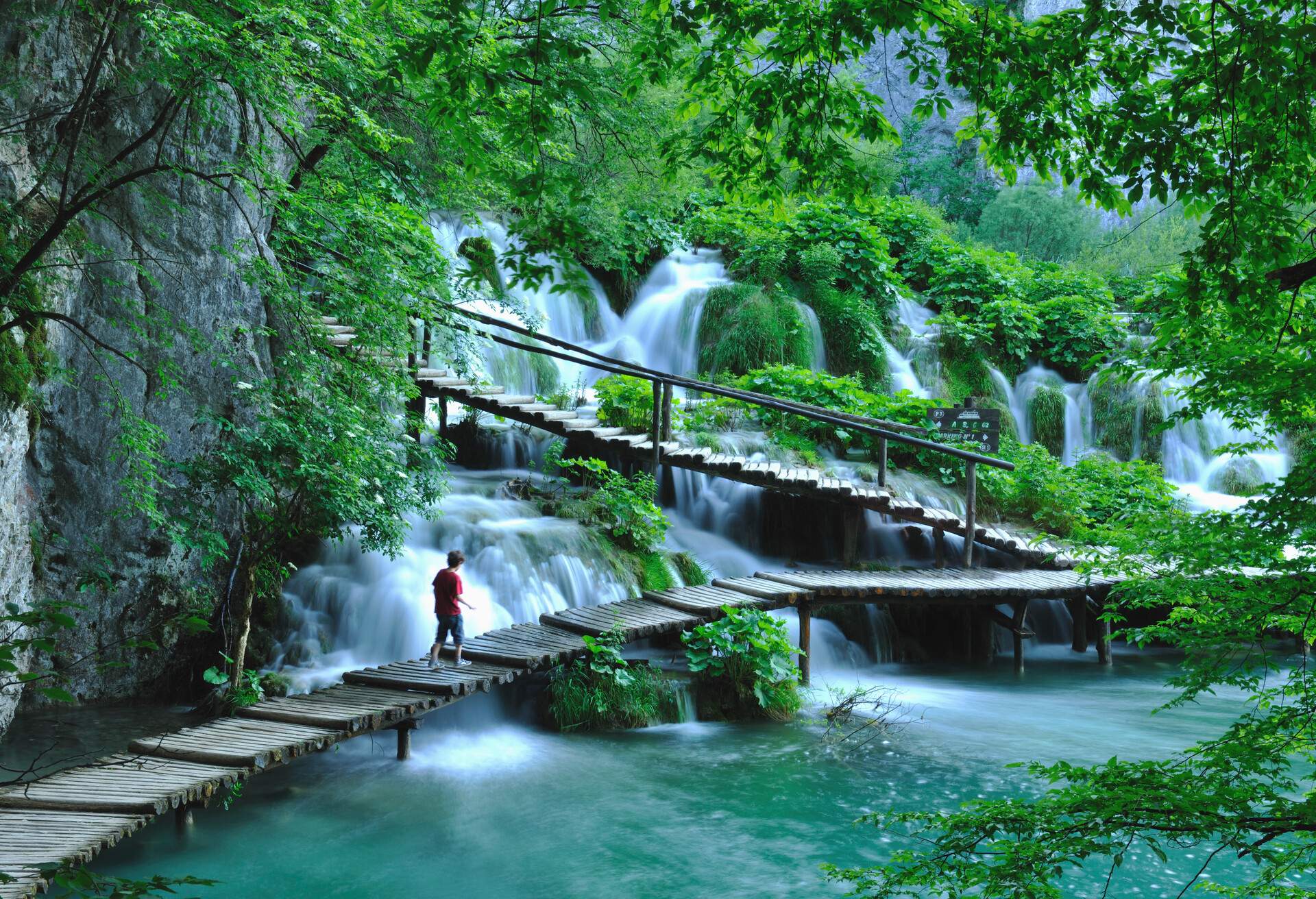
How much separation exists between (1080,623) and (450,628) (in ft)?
28.5

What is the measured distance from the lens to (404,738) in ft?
25.0

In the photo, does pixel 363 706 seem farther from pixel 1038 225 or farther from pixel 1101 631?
pixel 1038 225

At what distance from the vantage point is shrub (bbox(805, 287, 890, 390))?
17.3 m

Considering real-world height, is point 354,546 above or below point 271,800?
above

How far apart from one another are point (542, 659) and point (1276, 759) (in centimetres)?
565

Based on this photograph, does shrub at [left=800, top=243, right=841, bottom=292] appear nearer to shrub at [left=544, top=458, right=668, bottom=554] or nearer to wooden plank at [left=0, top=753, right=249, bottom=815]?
shrub at [left=544, top=458, right=668, bottom=554]

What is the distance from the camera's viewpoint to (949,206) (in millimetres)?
29047

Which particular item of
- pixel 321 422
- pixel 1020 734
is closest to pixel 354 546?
pixel 321 422

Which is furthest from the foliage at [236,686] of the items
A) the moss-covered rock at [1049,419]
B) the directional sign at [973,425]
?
the moss-covered rock at [1049,419]

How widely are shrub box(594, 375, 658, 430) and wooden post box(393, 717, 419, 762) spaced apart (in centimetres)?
607

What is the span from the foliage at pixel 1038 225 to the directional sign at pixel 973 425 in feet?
49.2

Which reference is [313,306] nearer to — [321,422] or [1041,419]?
[321,422]

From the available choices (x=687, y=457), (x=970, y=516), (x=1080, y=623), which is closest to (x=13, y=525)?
(x=687, y=457)

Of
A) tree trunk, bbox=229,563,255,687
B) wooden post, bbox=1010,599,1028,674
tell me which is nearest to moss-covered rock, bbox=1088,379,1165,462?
wooden post, bbox=1010,599,1028,674
